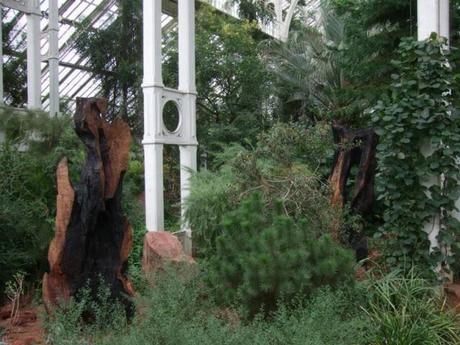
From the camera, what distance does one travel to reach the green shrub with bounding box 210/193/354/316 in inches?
154

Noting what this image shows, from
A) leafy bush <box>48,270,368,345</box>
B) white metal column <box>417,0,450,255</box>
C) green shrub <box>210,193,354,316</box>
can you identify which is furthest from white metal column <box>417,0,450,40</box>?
leafy bush <box>48,270,368,345</box>

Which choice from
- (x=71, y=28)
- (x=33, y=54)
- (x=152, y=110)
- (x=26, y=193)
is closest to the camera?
(x=26, y=193)

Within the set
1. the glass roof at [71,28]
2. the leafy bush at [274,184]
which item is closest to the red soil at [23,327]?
the leafy bush at [274,184]

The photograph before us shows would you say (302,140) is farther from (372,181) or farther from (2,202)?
(2,202)

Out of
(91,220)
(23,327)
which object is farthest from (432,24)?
(23,327)

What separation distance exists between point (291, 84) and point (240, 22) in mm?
2346

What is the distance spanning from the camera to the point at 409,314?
13.2 feet

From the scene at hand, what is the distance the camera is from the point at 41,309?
4281mm

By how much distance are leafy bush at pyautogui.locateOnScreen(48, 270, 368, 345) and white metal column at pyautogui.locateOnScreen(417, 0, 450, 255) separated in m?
1.36

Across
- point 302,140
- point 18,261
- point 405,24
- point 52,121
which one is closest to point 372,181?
point 302,140

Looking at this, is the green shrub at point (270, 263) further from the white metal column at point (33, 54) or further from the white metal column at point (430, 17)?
the white metal column at point (33, 54)

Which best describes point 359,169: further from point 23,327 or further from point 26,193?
point 23,327

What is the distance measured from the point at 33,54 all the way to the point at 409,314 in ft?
27.7

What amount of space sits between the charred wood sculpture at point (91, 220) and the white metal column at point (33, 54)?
6.22 meters
